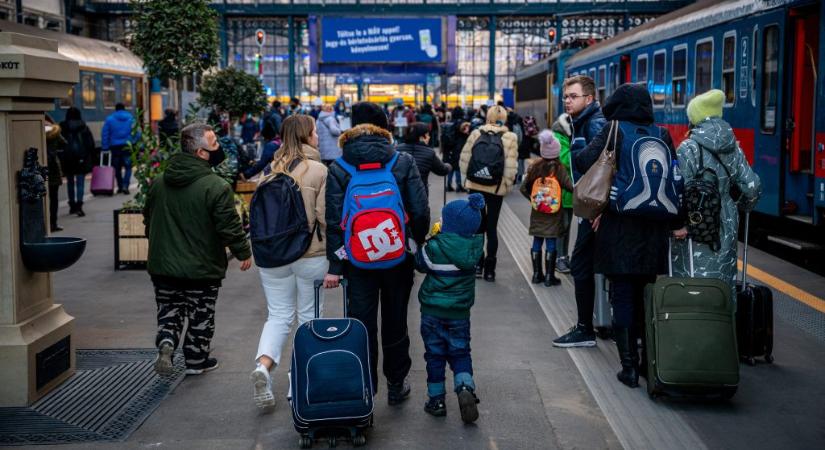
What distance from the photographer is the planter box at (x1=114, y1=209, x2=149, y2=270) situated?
11.0 meters

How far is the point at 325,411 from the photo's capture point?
5.19m

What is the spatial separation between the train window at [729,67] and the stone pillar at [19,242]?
30.6 feet

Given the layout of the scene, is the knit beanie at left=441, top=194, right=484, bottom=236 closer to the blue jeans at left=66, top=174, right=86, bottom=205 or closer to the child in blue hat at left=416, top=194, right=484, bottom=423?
the child in blue hat at left=416, top=194, right=484, bottom=423

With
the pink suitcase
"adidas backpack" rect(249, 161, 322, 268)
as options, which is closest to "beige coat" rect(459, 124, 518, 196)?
"adidas backpack" rect(249, 161, 322, 268)

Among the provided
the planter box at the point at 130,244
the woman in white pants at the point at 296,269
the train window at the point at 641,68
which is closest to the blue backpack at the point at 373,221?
the woman in white pants at the point at 296,269

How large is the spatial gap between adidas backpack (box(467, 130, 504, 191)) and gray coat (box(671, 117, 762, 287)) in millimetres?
3373

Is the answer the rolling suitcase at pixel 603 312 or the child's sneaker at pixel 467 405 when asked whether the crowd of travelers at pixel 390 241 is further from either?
the rolling suitcase at pixel 603 312

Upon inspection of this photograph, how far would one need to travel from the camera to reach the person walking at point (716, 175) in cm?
654

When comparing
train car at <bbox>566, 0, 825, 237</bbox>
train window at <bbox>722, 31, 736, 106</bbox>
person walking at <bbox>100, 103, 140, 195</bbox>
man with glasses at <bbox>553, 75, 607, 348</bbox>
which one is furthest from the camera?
person walking at <bbox>100, 103, 140, 195</bbox>

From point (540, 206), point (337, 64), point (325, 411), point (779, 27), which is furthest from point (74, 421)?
point (337, 64)

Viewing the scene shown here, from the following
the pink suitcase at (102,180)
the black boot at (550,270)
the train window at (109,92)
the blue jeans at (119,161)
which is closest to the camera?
the black boot at (550,270)

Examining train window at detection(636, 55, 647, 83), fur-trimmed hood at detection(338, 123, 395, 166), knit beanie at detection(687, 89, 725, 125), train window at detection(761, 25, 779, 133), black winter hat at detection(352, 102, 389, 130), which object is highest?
train window at detection(636, 55, 647, 83)

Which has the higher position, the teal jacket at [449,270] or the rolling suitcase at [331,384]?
the teal jacket at [449,270]

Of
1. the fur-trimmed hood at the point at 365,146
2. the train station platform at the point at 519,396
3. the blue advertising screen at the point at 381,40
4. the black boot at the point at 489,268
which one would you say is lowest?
the train station platform at the point at 519,396
